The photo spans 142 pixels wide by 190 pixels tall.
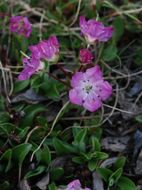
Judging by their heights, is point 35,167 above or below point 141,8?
below

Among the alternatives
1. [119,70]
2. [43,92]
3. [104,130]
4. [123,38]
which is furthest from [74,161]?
[123,38]

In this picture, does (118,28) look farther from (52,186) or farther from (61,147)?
(52,186)

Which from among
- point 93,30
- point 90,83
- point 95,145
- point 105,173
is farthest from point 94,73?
point 105,173

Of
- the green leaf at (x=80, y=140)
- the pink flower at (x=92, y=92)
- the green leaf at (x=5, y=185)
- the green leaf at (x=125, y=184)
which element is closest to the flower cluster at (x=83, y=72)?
the pink flower at (x=92, y=92)

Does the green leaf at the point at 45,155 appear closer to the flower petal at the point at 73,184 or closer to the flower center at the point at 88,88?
the flower petal at the point at 73,184

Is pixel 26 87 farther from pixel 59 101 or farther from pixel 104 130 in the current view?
pixel 104 130

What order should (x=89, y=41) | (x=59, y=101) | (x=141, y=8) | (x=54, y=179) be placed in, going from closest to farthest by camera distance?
(x=54, y=179), (x=89, y=41), (x=59, y=101), (x=141, y=8)

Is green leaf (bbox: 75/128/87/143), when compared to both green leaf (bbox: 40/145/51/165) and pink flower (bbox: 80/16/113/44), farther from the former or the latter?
pink flower (bbox: 80/16/113/44)
